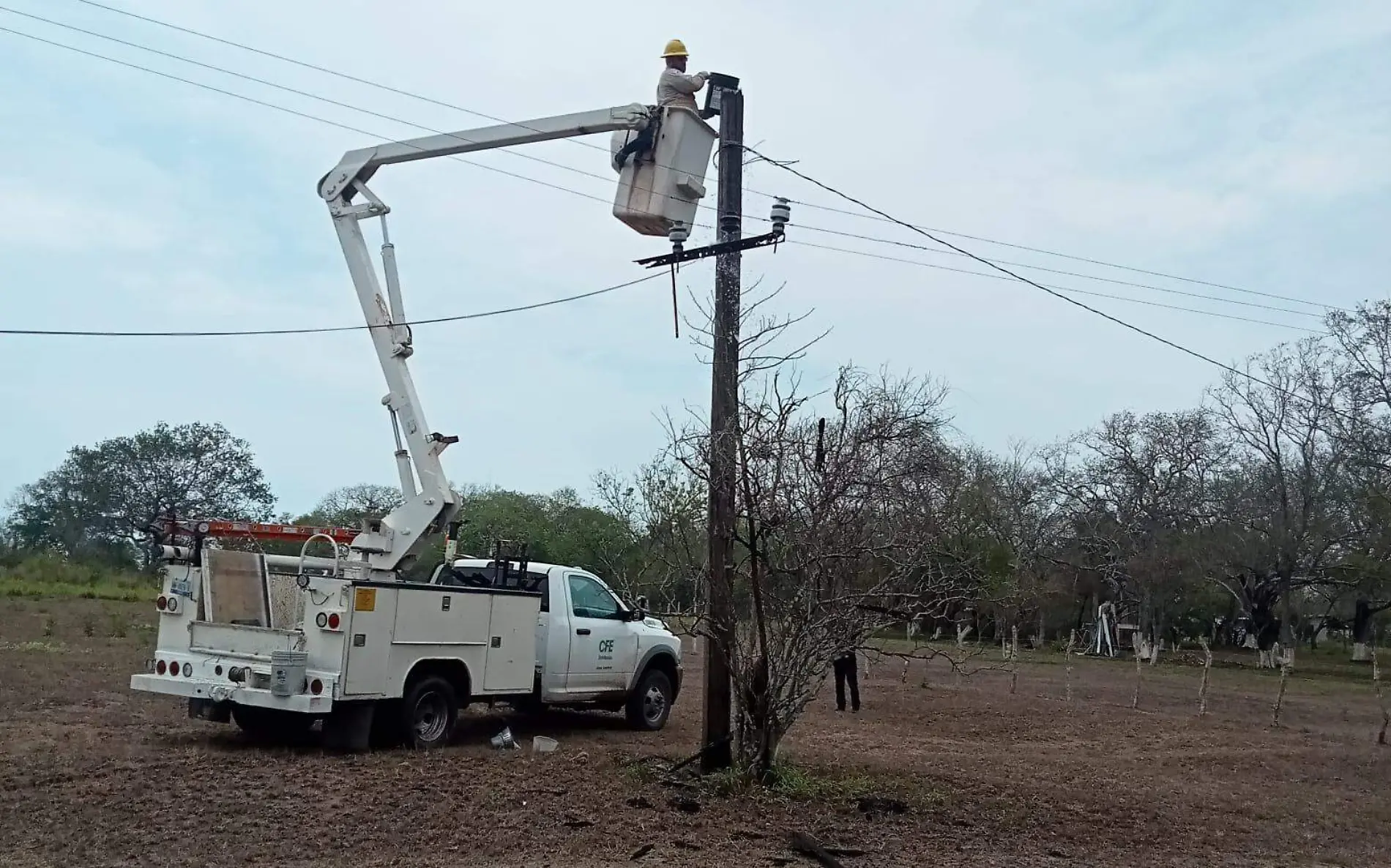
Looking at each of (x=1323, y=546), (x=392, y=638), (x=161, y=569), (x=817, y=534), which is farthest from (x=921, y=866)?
(x=1323, y=546)

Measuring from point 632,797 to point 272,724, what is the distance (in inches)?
162

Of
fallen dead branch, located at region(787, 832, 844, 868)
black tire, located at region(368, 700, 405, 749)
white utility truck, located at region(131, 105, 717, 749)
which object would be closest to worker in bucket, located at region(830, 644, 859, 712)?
white utility truck, located at region(131, 105, 717, 749)

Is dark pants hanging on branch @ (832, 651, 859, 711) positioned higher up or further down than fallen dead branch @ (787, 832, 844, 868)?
higher up

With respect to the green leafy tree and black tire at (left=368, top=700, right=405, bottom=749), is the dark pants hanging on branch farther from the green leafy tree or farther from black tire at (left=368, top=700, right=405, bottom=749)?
the green leafy tree

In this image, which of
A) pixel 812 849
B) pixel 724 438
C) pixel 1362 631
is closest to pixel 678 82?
pixel 724 438

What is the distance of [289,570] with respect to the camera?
11.3 metres

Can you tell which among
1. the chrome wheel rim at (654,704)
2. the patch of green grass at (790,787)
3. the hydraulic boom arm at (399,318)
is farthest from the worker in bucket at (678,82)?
the chrome wheel rim at (654,704)

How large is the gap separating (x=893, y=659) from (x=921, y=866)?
24.9 m

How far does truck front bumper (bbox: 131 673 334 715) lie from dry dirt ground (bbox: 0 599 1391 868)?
461 mm

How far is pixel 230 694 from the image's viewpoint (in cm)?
1021

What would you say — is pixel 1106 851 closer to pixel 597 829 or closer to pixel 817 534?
pixel 817 534

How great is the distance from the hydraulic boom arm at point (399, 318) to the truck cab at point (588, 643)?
79 cm

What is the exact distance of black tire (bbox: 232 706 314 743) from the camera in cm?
1125

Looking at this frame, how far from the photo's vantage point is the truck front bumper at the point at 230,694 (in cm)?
1000
